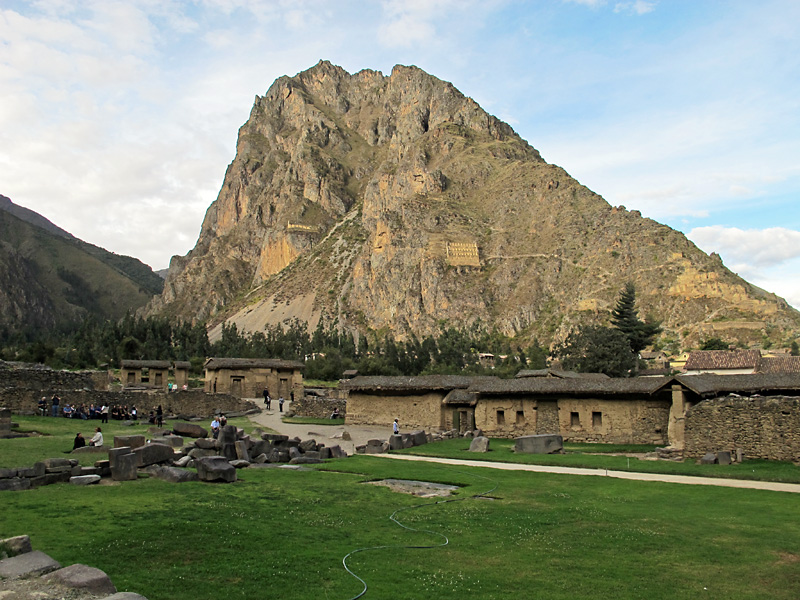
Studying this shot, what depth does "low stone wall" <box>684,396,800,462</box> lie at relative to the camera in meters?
23.2

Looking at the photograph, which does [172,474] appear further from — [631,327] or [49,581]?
[631,327]

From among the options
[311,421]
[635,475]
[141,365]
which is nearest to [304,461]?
[635,475]

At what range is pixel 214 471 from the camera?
1722 centimetres

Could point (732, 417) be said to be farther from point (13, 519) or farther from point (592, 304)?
point (592, 304)

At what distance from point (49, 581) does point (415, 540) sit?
6.06 m

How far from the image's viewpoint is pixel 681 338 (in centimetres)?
10538

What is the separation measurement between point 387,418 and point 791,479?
23938 millimetres

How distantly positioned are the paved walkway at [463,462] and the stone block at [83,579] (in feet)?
55.1

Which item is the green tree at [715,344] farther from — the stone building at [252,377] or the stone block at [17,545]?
the stone block at [17,545]

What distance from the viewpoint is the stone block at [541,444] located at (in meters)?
27.8

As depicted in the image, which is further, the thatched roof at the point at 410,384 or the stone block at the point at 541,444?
the thatched roof at the point at 410,384

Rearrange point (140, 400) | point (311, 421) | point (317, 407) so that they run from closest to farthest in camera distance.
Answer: point (140, 400) < point (311, 421) < point (317, 407)

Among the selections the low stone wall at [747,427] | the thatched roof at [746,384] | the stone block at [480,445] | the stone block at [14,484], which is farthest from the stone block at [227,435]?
the thatched roof at [746,384]

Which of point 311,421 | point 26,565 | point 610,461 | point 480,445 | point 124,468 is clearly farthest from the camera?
point 311,421
